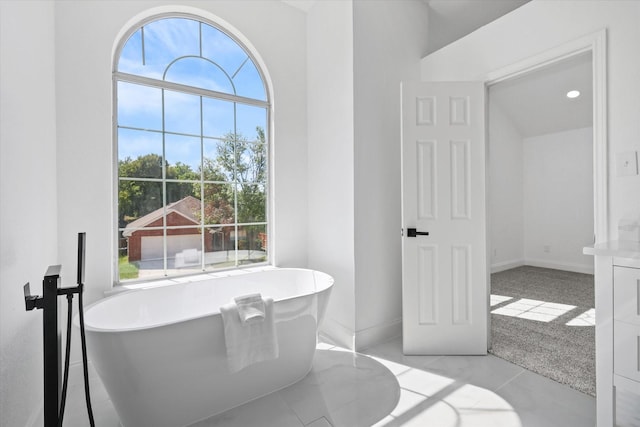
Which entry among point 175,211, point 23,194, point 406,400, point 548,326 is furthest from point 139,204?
point 548,326

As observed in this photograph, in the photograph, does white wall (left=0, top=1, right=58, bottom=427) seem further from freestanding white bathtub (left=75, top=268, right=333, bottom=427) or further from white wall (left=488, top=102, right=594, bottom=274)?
white wall (left=488, top=102, right=594, bottom=274)

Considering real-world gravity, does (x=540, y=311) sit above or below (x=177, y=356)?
below

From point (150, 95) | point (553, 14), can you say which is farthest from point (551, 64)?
point (150, 95)

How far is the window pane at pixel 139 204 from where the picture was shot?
2.34 metres

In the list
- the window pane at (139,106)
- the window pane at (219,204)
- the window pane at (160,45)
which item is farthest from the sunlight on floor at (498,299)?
the window pane at (160,45)

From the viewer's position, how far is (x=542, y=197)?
513cm

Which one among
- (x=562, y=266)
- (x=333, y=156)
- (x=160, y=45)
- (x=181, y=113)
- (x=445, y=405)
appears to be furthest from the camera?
(x=562, y=266)

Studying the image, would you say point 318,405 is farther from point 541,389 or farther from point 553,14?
point 553,14

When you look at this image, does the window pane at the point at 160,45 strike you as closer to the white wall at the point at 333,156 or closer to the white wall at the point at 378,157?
the white wall at the point at 333,156

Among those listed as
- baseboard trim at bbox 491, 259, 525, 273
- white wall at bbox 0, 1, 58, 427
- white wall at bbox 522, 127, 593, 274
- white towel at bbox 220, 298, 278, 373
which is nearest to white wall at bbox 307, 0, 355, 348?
white towel at bbox 220, 298, 278, 373

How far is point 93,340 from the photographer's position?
54.7 inches

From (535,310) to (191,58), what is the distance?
4.07 metres

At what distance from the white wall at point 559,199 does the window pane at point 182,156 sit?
5284 mm

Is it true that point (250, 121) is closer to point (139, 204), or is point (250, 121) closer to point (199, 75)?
point (199, 75)
